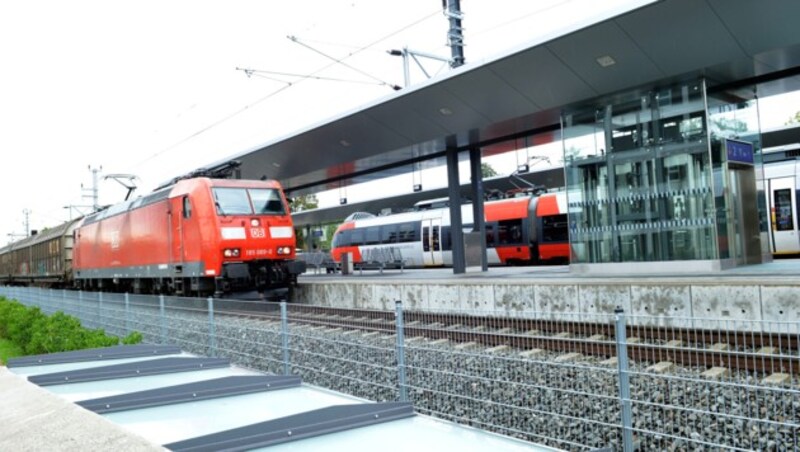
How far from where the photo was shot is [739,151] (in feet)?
41.4

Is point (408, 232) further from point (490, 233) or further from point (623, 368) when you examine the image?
point (623, 368)

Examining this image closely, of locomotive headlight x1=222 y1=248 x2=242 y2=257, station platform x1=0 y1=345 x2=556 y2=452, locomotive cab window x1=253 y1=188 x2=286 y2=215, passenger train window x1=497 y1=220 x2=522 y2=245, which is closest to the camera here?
station platform x1=0 y1=345 x2=556 y2=452

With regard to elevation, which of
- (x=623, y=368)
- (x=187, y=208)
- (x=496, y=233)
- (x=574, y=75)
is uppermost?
(x=574, y=75)

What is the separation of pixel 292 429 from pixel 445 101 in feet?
39.6

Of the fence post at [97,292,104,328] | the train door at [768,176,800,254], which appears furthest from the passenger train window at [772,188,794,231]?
the fence post at [97,292,104,328]

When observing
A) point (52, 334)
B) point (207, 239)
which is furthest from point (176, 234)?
point (52, 334)

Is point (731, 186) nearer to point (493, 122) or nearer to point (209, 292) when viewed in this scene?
point (493, 122)

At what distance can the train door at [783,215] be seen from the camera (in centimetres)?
1792

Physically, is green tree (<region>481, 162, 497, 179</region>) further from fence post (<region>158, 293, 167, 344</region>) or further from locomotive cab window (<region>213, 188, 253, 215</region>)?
fence post (<region>158, 293, 167, 344</region>)

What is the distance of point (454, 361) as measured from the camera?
20.7 ft

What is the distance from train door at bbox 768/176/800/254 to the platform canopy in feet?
20.0

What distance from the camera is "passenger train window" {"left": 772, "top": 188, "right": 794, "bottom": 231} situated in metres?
18.0

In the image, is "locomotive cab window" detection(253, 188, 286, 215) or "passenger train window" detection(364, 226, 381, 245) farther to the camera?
"passenger train window" detection(364, 226, 381, 245)

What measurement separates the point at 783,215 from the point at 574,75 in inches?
383
